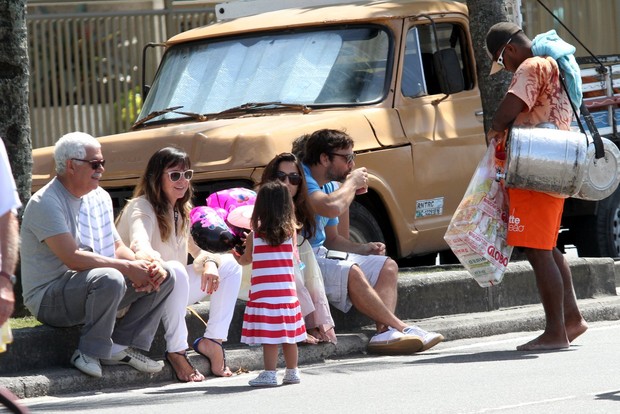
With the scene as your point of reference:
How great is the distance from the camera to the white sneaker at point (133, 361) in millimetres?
7754

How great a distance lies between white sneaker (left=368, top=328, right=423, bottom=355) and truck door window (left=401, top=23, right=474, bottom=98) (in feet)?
8.81

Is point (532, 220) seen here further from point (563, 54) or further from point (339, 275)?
point (339, 275)

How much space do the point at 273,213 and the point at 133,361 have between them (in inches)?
45.1

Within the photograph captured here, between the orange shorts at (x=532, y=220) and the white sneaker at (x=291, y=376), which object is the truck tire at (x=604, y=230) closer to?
the orange shorts at (x=532, y=220)

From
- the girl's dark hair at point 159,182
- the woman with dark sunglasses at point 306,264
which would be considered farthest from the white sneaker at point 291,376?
the girl's dark hair at point 159,182

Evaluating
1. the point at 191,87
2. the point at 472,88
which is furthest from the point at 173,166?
the point at 472,88

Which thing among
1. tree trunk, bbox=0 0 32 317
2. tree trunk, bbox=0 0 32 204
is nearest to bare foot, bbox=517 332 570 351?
tree trunk, bbox=0 0 32 317

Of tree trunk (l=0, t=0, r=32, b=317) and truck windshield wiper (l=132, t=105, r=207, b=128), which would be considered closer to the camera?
tree trunk (l=0, t=0, r=32, b=317)

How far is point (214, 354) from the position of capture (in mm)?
8047

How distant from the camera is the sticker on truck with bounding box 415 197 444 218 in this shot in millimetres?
10742

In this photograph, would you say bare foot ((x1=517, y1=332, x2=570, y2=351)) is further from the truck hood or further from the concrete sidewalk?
the truck hood

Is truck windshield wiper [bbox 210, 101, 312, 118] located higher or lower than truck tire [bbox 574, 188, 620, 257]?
higher

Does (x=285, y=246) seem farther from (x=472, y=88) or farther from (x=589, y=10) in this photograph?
(x=589, y=10)

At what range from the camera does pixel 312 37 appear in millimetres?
10891
